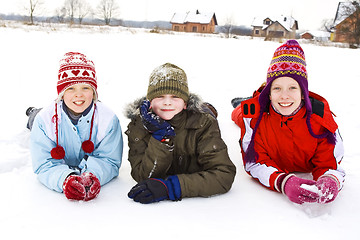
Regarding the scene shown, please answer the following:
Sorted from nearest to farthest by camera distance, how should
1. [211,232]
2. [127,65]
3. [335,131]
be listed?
[211,232]
[335,131]
[127,65]

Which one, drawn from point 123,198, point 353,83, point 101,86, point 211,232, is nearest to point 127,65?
point 101,86

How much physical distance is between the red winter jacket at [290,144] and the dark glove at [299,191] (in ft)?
Answer: 0.48

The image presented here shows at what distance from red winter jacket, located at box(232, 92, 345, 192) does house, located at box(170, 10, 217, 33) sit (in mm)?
48222

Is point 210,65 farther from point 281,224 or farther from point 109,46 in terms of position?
point 281,224

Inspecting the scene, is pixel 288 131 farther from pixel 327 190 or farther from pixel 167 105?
pixel 167 105

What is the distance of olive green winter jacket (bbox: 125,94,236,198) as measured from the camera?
7.47ft

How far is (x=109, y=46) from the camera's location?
887 centimetres

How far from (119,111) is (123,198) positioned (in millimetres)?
2667

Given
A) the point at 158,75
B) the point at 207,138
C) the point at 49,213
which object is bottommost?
the point at 49,213

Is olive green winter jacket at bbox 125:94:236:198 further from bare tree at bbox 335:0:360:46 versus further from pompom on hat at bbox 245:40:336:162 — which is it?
bare tree at bbox 335:0:360:46

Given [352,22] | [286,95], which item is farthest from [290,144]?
[352,22]

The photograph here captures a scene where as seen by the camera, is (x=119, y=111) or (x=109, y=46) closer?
(x=119, y=111)

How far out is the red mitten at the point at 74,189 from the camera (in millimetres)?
2145

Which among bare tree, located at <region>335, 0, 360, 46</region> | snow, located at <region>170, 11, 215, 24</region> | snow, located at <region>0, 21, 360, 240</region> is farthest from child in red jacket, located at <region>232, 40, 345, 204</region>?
snow, located at <region>170, 11, 215, 24</region>
